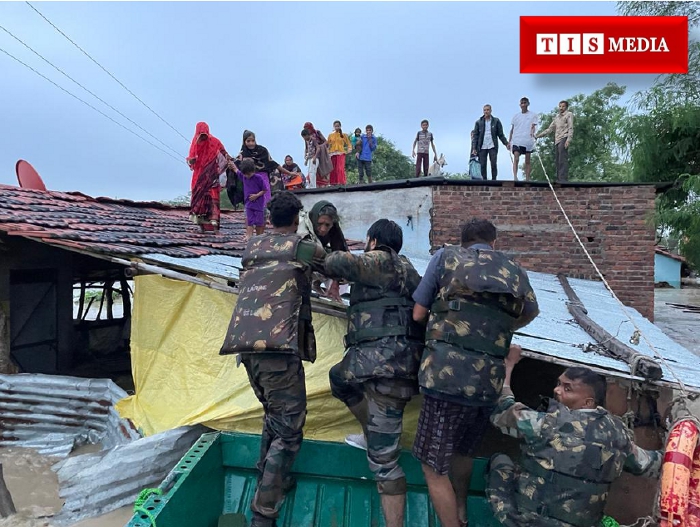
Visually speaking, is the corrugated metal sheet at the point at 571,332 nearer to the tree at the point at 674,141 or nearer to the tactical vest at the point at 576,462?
the tactical vest at the point at 576,462

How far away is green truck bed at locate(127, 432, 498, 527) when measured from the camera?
2.93m

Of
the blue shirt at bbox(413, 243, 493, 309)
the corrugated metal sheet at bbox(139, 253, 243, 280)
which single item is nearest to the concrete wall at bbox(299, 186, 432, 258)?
the corrugated metal sheet at bbox(139, 253, 243, 280)

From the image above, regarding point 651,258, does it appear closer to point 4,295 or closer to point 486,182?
point 486,182

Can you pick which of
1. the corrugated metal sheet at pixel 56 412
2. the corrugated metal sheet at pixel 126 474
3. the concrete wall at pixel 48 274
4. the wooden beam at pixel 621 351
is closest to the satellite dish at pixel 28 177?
the concrete wall at pixel 48 274

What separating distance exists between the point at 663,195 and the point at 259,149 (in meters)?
6.20

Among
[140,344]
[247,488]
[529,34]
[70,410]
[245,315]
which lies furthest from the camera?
[529,34]

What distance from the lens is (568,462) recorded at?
2.27m

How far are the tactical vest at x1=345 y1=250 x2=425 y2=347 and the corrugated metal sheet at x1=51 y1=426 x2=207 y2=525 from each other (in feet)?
6.00

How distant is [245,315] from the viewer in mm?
2707

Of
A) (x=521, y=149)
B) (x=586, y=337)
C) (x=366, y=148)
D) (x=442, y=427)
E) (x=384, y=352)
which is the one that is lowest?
(x=442, y=427)

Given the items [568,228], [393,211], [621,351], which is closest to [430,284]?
[621,351]

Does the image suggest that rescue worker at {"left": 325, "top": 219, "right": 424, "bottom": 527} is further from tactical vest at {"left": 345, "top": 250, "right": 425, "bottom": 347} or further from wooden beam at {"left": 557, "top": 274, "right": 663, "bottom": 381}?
wooden beam at {"left": 557, "top": 274, "right": 663, "bottom": 381}

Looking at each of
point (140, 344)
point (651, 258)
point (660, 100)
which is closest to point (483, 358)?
point (140, 344)

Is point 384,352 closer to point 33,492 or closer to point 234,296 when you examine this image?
point 234,296
